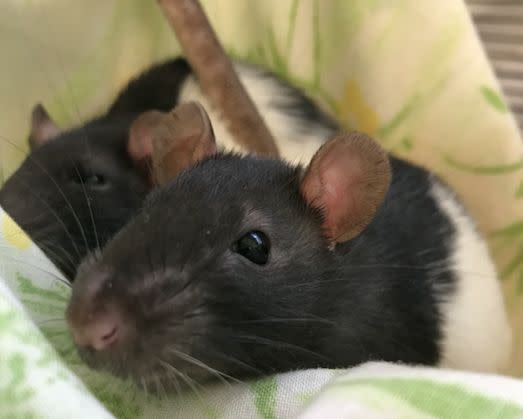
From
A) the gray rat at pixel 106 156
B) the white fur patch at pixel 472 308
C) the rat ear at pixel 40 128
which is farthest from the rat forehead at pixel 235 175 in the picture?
the rat ear at pixel 40 128

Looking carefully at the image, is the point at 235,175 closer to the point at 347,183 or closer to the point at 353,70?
the point at 347,183

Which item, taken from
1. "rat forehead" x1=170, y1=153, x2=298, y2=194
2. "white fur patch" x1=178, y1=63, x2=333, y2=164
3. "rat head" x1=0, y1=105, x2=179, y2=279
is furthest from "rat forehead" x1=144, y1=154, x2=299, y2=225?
"white fur patch" x1=178, y1=63, x2=333, y2=164

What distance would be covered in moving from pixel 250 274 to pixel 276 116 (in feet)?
2.92

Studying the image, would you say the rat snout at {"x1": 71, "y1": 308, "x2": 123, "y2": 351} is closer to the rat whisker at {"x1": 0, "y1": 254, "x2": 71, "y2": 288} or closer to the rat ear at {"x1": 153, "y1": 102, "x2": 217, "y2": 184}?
the rat whisker at {"x1": 0, "y1": 254, "x2": 71, "y2": 288}

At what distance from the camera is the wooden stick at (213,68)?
4.91 feet

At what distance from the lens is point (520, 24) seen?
1.82 metres

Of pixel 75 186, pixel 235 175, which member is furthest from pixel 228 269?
pixel 75 186

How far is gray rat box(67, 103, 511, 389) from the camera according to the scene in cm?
75

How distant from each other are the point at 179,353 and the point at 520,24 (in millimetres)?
A: 1421

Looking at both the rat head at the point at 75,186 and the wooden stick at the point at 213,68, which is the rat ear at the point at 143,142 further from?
the wooden stick at the point at 213,68

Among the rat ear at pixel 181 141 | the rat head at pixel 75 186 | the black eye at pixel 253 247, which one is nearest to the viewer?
the black eye at pixel 253 247

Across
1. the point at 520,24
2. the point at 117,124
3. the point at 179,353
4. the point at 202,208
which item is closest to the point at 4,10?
the point at 117,124

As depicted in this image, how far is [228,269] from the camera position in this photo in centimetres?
81

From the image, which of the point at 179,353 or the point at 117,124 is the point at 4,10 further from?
the point at 179,353
